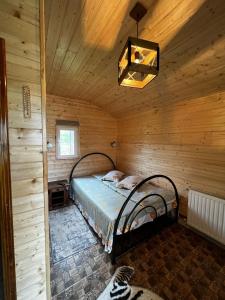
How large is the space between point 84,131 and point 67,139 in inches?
20.5

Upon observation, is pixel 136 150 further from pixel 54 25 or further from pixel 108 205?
pixel 54 25

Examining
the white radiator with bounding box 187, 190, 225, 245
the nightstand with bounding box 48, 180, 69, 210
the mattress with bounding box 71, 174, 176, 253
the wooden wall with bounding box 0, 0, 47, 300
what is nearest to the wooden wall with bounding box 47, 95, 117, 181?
the nightstand with bounding box 48, 180, 69, 210

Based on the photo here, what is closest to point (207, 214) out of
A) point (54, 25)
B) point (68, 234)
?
point (68, 234)

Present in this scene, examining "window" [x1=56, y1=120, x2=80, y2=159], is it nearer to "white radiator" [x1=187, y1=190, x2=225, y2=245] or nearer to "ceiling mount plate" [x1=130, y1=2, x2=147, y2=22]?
"ceiling mount plate" [x1=130, y1=2, x2=147, y2=22]

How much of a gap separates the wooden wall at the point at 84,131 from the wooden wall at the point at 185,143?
0.98 metres

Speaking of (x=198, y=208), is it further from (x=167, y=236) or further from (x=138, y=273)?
(x=138, y=273)

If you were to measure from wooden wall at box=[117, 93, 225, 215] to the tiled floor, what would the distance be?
0.87 m

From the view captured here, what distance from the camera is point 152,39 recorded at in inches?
66.4

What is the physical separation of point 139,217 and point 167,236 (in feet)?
2.50

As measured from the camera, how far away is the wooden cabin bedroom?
95 cm

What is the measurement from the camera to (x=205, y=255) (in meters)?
2.05

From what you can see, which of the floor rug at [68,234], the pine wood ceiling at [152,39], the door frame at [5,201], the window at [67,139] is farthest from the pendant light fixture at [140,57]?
the window at [67,139]

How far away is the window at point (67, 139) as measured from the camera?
3766mm

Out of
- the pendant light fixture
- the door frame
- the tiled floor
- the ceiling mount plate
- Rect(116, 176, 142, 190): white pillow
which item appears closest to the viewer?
the door frame
